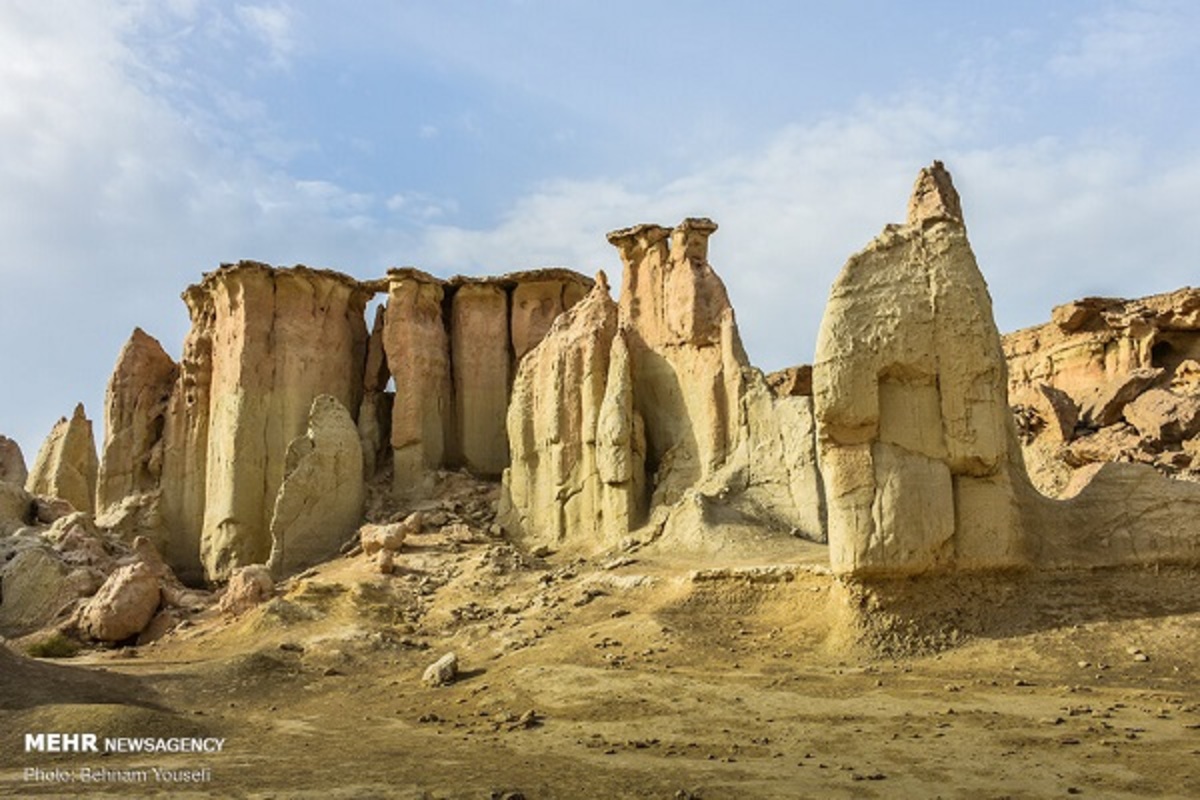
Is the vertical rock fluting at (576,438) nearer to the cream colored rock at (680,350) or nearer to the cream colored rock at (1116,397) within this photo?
the cream colored rock at (680,350)

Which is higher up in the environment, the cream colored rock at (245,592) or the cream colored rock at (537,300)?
the cream colored rock at (537,300)

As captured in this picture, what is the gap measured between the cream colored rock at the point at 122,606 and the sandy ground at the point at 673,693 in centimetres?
147

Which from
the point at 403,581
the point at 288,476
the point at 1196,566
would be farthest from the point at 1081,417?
the point at 288,476

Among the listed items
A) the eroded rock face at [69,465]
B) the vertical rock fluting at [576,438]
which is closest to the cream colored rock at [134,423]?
the eroded rock face at [69,465]

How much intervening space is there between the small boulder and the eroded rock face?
19.6 meters

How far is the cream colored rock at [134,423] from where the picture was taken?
28.5 m

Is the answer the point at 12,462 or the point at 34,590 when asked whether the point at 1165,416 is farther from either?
the point at 12,462

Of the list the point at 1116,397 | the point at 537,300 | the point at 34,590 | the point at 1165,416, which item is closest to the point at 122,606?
the point at 34,590

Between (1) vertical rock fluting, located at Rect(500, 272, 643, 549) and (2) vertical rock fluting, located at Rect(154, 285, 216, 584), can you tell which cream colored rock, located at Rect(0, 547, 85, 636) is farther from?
(1) vertical rock fluting, located at Rect(500, 272, 643, 549)

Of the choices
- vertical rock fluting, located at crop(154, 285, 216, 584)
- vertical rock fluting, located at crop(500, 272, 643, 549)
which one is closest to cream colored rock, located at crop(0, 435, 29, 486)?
vertical rock fluting, located at crop(154, 285, 216, 584)

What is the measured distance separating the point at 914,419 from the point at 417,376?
15.3m

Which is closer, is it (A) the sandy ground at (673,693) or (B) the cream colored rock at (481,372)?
(A) the sandy ground at (673,693)

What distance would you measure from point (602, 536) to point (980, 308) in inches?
367

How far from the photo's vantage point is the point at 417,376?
25.8 metres
